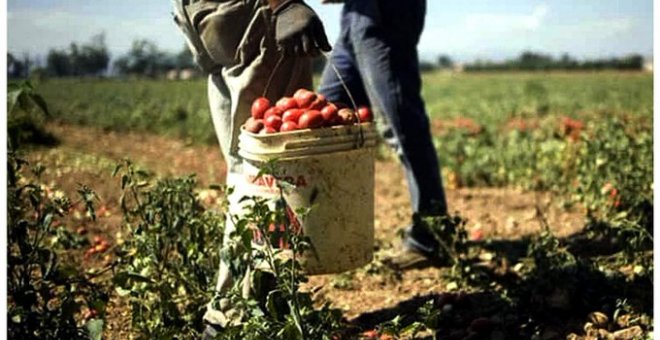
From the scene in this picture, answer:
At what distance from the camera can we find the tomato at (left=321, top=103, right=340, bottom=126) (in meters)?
2.17

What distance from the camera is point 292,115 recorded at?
2143 mm

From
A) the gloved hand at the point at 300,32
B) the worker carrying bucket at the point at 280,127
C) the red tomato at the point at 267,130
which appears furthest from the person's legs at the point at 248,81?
the red tomato at the point at 267,130

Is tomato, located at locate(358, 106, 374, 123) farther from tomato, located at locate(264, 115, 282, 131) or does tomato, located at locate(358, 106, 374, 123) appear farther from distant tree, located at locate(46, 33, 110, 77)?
distant tree, located at locate(46, 33, 110, 77)

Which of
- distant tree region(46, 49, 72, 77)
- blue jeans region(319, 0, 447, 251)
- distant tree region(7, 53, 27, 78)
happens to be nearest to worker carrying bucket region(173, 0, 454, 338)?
distant tree region(7, 53, 27, 78)

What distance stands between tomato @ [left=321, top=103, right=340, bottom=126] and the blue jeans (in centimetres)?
86

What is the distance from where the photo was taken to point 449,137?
6949 millimetres

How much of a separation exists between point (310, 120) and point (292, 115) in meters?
0.06

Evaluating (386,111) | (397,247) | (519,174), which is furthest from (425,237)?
(519,174)

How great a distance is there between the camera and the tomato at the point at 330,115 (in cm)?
217

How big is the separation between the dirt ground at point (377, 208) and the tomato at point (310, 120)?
0.43m

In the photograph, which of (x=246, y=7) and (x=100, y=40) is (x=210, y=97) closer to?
(x=246, y=7)

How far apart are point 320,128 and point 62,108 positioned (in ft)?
37.1

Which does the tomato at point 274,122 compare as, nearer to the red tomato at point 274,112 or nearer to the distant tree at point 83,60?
the red tomato at point 274,112

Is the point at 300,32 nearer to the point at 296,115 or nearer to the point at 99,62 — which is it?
the point at 296,115
